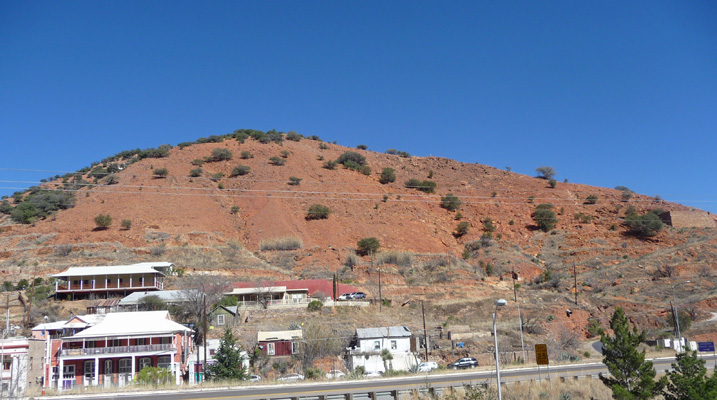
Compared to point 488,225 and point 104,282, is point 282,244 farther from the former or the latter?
point 488,225

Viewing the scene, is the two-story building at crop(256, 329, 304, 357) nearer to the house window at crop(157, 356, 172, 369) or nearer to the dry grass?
the house window at crop(157, 356, 172, 369)

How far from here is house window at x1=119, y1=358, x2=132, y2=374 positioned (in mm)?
39153

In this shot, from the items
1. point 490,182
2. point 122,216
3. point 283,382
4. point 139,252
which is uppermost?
point 490,182

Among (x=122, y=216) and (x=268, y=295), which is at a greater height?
(x=122, y=216)

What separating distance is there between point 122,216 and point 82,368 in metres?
41.0

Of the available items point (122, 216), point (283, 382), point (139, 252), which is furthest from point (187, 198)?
point (283, 382)

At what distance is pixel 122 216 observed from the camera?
251 feet

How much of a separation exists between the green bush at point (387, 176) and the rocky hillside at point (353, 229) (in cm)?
143

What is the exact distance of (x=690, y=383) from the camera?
19781 millimetres

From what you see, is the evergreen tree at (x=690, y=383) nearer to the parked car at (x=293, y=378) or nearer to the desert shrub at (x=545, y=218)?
the parked car at (x=293, y=378)

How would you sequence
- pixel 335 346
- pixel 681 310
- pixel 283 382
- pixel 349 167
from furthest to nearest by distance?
1. pixel 349 167
2. pixel 681 310
3. pixel 335 346
4. pixel 283 382

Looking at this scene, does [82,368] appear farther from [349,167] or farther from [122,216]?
[349,167]

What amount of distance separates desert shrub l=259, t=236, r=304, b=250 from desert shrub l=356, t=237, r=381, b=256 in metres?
7.81

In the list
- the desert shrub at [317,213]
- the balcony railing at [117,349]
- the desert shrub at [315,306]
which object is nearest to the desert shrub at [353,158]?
the desert shrub at [317,213]
